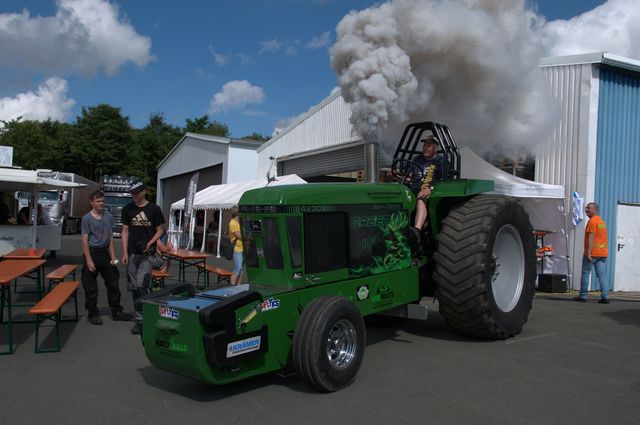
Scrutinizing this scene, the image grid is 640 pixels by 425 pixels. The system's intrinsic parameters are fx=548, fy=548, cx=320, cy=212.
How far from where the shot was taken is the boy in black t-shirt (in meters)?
6.49

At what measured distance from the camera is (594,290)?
10750 mm

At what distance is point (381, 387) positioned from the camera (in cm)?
439

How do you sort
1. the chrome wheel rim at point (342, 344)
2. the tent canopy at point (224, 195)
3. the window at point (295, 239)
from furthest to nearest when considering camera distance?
the tent canopy at point (224, 195) → the window at point (295, 239) → the chrome wheel rim at point (342, 344)

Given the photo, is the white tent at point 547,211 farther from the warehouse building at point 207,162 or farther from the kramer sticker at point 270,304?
the warehouse building at point 207,162

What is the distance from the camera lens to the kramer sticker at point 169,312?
403cm

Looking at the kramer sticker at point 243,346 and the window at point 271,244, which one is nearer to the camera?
the kramer sticker at point 243,346

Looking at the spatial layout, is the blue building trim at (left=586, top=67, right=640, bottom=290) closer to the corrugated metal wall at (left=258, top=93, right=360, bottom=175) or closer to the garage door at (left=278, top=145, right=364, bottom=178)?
the corrugated metal wall at (left=258, top=93, right=360, bottom=175)

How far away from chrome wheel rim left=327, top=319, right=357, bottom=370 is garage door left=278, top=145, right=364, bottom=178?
38.2 feet

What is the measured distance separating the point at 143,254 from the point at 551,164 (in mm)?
8353

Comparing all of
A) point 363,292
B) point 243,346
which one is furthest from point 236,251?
point 243,346

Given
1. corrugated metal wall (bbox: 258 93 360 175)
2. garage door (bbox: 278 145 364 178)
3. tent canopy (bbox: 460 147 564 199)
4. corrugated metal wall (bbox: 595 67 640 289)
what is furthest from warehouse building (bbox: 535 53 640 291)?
garage door (bbox: 278 145 364 178)

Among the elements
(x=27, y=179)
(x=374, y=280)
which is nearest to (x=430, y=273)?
(x=374, y=280)

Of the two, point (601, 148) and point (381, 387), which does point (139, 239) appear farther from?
point (601, 148)

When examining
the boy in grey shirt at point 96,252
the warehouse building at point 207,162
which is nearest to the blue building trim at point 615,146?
the boy in grey shirt at point 96,252
